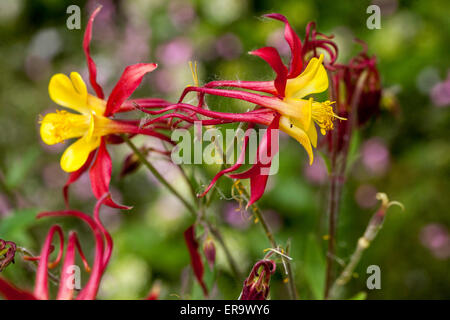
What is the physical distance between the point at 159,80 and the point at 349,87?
1184 mm

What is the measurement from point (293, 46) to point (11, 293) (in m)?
0.56

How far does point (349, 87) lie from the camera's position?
3.46 ft

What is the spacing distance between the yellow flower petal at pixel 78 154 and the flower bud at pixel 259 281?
0.34m

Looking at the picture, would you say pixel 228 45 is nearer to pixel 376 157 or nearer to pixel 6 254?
pixel 376 157

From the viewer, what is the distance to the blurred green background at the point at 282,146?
1.96 meters

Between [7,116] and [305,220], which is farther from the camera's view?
[7,116]

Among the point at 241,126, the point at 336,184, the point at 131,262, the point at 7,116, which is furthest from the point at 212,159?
the point at 7,116

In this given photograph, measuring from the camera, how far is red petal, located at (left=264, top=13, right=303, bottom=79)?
79cm

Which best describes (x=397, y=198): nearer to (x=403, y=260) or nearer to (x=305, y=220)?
(x=403, y=260)

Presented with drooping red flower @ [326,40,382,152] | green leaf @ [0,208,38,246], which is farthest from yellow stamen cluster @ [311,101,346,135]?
green leaf @ [0,208,38,246]

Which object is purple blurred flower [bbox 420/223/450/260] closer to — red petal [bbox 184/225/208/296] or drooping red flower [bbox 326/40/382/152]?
drooping red flower [bbox 326/40/382/152]

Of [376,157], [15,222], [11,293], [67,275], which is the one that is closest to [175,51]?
[376,157]

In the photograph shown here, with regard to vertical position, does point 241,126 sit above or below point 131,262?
above

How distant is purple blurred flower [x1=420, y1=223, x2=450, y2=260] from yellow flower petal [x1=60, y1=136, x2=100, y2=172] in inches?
64.8
